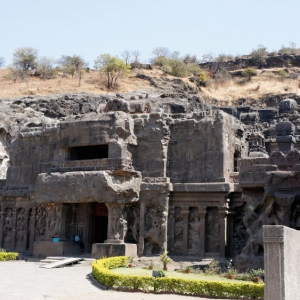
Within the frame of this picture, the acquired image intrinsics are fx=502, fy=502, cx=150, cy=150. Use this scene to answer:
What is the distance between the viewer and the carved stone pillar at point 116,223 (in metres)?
21.6

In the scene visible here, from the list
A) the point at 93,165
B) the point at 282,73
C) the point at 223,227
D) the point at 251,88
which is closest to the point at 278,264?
the point at 223,227

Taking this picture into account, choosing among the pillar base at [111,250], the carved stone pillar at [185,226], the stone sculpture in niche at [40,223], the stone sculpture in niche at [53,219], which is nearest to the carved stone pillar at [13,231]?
the stone sculpture in niche at [40,223]

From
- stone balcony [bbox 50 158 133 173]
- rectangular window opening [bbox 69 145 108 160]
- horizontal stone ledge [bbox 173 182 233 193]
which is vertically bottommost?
horizontal stone ledge [bbox 173 182 233 193]

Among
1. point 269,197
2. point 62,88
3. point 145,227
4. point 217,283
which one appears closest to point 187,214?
point 145,227

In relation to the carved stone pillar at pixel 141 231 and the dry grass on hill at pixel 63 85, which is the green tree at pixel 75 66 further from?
the carved stone pillar at pixel 141 231

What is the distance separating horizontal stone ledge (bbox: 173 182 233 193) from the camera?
21.0 meters

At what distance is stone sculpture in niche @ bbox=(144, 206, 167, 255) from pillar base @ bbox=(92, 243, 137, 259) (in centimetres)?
88

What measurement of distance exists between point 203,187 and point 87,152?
7.05 metres

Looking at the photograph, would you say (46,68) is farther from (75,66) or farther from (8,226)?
(8,226)

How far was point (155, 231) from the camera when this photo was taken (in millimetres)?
21750

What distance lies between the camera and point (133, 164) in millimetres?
22922

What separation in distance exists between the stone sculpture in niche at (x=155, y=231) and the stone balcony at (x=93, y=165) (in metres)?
2.34

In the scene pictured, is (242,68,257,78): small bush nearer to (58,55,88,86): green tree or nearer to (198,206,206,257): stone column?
(58,55,88,86): green tree

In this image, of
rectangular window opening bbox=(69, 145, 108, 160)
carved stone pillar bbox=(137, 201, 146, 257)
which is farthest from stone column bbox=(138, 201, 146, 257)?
rectangular window opening bbox=(69, 145, 108, 160)
